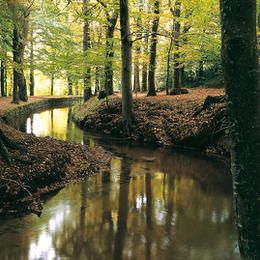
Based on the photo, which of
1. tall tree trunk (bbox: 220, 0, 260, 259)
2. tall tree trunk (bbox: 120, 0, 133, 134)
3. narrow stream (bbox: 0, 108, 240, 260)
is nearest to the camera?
tall tree trunk (bbox: 220, 0, 260, 259)

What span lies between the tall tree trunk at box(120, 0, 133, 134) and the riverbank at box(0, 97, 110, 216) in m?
4.43

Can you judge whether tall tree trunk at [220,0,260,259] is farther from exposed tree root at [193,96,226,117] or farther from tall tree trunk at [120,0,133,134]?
tall tree trunk at [120,0,133,134]

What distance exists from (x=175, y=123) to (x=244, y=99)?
13.9m

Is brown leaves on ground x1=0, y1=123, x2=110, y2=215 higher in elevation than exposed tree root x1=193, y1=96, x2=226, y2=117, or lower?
lower

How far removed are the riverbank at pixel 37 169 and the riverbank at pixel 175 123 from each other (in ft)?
12.5

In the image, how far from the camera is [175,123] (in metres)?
16.3

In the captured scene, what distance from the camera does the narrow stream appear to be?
6059 millimetres

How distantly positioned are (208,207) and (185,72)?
21.6 m

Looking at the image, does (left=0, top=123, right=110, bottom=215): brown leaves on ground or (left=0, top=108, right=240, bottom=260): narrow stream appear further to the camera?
(left=0, top=123, right=110, bottom=215): brown leaves on ground

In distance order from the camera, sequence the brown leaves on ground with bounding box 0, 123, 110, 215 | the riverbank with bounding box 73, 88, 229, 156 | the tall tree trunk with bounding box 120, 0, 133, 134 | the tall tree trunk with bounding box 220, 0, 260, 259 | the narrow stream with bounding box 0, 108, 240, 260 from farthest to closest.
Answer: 1. the tall tree trunk with bounding box 120, 0, 133, 134
2. the riverbank with bounding box 73, 88, 229, 156
3. the brown leaves on ground with bounding box 0, 123, 110, 215
4. the narrow stream with bounding box 0, 108, 240, 260
5. the tall tree trunk with bounding box 220, 0, 260, 259

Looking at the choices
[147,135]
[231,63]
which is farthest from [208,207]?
[147,135]

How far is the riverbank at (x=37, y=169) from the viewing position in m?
7.89

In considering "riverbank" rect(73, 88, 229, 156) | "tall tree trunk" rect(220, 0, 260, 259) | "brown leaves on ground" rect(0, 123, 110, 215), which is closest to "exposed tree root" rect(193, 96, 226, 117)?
"riverbank" rect(73, 88, 229, 156)

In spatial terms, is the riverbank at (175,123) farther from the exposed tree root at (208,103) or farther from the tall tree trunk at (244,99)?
the tall tree trunk at (244,99)
